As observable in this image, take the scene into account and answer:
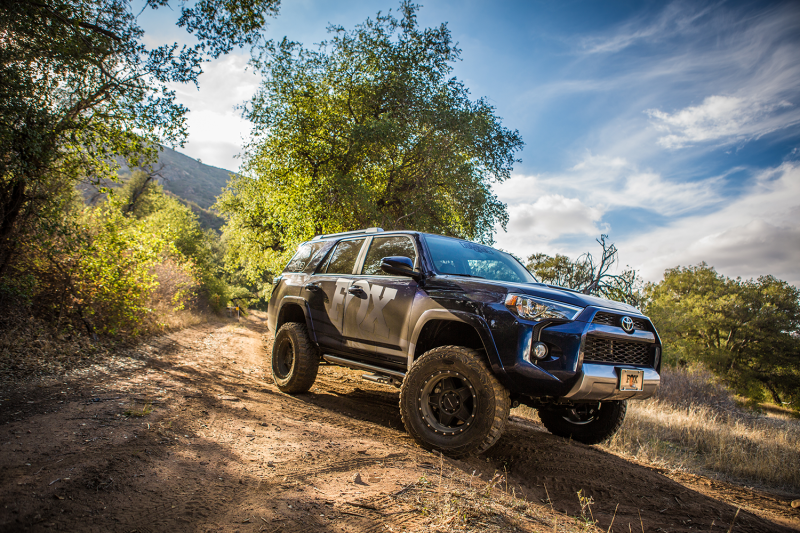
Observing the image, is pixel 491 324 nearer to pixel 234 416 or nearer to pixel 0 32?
pixel 234 416

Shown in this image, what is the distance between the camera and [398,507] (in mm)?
2377

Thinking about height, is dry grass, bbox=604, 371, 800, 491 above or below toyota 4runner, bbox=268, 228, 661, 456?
below

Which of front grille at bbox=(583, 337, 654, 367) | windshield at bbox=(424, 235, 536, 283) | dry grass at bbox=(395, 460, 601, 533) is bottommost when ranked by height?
dry grass at bbox=(395, 460, 601, 533)

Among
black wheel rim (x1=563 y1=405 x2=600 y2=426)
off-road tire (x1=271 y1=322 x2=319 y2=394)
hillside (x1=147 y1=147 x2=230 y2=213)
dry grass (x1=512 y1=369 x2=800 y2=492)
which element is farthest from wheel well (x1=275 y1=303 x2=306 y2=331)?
hillside (x1=147 y1=147 x2=230 y2=213)

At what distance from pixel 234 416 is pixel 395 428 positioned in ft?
5.48

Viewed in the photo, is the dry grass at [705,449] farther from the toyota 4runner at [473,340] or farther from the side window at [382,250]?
the side window at [382,250]

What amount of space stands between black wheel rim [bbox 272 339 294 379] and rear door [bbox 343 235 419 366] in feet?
4.69

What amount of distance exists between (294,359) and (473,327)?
9.42 ft

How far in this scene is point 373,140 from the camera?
42.4 ft

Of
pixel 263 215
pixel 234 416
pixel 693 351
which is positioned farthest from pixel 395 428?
pixel 693 351

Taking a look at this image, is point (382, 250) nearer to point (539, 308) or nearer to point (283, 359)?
point (539, 308)

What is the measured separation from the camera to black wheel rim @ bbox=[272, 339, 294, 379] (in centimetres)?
570

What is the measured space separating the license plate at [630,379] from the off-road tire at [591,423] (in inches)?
40.2

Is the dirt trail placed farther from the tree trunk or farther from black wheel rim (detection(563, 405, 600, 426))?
the tree trunk
